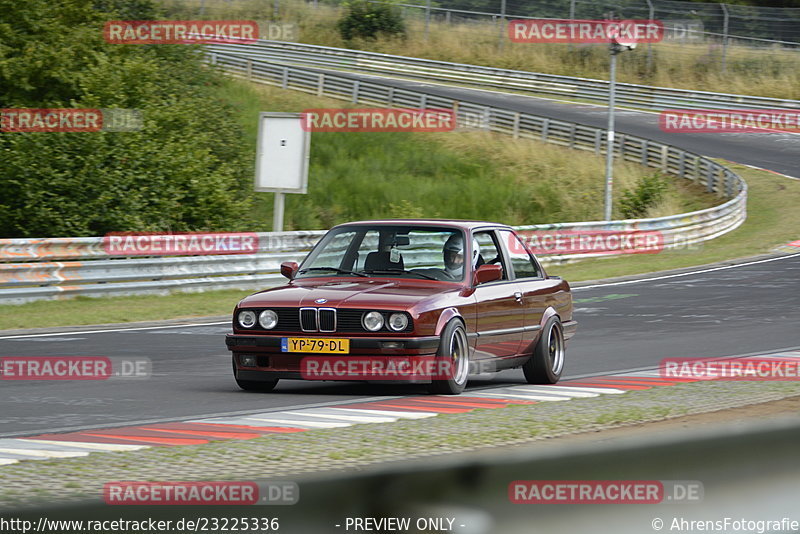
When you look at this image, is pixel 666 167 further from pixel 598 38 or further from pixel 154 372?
pixel 154 372

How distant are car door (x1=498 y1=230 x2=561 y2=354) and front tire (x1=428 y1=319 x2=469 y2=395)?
3.55ft

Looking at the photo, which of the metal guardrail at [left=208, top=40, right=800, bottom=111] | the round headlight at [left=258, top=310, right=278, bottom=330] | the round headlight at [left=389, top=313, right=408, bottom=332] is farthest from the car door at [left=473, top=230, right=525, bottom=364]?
the metal guardrail at [left=208, top=40, right=800, bottom=111]

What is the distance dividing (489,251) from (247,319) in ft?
7.89

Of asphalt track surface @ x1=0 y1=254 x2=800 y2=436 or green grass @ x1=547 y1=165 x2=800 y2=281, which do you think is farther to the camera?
green grass @ x1=547 y1=165 x2=800 y2=281

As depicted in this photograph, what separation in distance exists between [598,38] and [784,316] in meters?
45.6

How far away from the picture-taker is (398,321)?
9.85m

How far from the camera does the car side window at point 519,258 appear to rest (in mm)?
11586

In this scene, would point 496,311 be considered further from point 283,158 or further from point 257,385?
point 283,158

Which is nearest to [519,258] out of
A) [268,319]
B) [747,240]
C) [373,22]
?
[268,319]

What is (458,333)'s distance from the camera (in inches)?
403

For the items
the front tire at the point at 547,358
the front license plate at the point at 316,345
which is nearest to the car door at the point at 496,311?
the front tire at the point at 547,358

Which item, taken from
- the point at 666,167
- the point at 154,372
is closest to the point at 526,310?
the point at 154,372

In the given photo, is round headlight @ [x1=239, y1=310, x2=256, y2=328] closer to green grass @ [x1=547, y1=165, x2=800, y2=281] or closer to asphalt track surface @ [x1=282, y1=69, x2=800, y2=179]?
green grass @ [x1=547, y1=165, x2=800, y2=281]

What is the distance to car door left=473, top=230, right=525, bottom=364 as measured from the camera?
10758 millimetres
